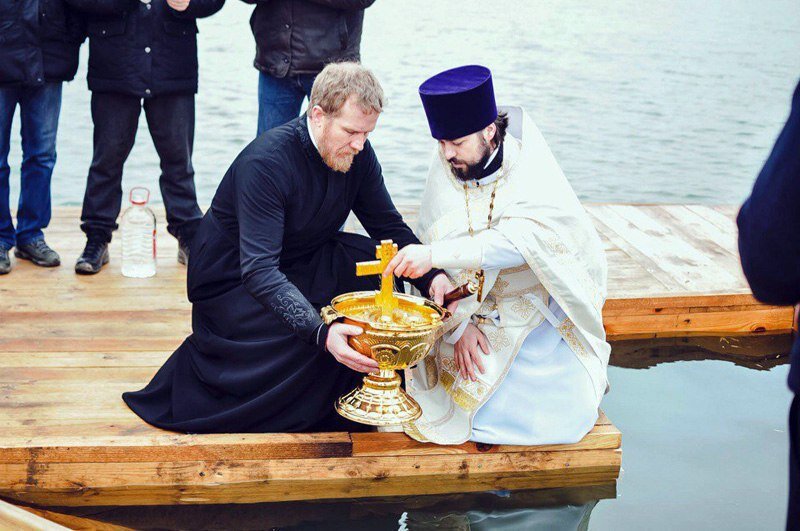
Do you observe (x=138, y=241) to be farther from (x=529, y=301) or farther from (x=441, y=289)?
(x=529, y=301)

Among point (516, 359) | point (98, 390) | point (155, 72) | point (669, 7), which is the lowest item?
point (669, 7)

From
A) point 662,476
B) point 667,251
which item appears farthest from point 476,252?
point 667,251

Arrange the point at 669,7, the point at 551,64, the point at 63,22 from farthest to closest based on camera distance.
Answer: the point at 669,7 → the point at 551,64 → the point at 63,22

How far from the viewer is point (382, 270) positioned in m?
3.30

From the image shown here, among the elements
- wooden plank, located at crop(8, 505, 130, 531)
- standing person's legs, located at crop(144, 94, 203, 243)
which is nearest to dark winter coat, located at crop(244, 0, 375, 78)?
standing person's legs, located at crop(144, 94, 203, 243)

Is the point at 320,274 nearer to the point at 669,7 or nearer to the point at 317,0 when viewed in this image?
the point at 317,0

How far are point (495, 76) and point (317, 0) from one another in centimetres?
1039

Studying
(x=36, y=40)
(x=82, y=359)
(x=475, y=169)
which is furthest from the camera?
(x=36, y=40)

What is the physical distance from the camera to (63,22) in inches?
182

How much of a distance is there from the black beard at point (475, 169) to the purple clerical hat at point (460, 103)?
0.13 m

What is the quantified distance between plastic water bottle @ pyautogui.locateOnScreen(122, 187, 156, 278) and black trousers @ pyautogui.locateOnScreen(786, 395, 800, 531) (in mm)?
3343

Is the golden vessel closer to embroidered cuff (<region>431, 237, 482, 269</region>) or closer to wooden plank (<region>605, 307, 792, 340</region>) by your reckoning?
embroidered cuff (<region>431, 237, 482, 269</region>)

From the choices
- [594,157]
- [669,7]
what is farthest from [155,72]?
[669,7]

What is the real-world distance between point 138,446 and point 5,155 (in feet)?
6.03
